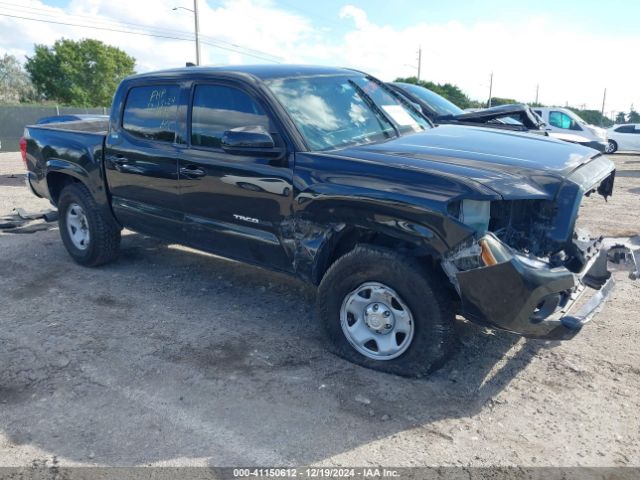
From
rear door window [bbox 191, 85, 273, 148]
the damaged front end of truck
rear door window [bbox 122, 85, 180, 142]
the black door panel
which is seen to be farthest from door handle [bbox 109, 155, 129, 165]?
the damaged front end of truck

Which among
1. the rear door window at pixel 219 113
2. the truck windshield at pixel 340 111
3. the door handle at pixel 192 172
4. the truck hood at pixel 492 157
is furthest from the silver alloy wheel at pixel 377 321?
the door handle at pixel 192 172

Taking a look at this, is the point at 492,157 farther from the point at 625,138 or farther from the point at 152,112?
the point at 625,138

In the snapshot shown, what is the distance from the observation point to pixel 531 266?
301 cm

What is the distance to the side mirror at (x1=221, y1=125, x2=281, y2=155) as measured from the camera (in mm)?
3703

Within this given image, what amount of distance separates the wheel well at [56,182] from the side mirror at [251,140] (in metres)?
2.84

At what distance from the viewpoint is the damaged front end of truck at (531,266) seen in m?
2.99

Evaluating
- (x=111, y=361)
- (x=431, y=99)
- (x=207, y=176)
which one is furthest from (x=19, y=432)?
(x=431, y=99)

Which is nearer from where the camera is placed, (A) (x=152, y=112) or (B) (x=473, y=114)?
(A) (x=152, y=112)

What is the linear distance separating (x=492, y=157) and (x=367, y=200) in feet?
2.80

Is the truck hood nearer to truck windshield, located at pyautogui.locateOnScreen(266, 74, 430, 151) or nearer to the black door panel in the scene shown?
truck windshield, located at pyautogui.locateOnScreen(266, 74, 430, 151)

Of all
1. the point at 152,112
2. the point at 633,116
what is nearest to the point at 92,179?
the point at 152,112

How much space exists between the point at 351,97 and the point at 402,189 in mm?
1425

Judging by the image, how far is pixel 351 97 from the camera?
4363mm

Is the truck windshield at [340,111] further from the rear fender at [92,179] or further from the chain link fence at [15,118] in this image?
the chain link fence at [15,118]
